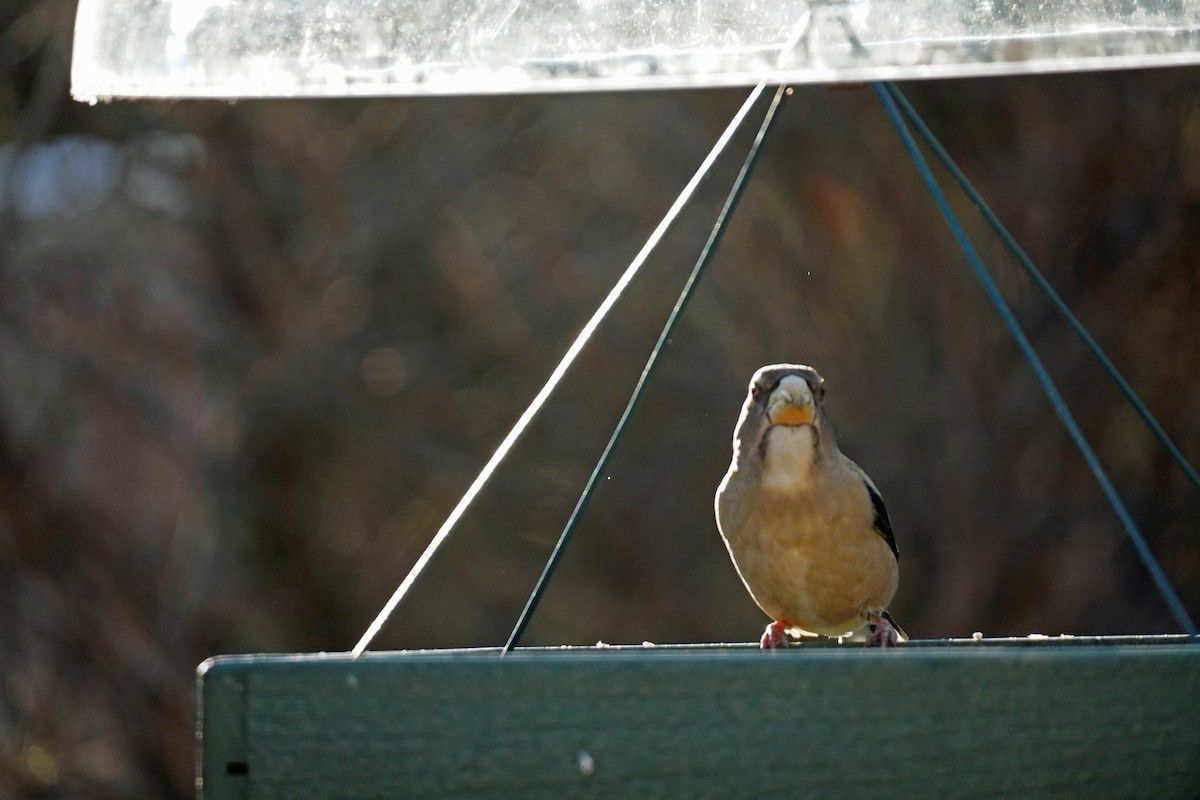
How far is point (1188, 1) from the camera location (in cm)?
205

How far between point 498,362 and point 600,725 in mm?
4438

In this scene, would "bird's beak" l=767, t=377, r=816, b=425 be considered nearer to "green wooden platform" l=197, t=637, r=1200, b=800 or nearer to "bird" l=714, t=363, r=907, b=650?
"bird" l=714, t=363, r=907, b=650

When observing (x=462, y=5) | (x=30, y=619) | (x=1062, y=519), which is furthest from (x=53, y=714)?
(x=462, y=5)

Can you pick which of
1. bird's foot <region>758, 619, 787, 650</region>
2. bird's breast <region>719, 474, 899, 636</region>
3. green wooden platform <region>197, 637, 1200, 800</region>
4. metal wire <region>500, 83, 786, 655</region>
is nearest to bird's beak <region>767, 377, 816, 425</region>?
bird's breast <region>719, 474, 899, 636</region>

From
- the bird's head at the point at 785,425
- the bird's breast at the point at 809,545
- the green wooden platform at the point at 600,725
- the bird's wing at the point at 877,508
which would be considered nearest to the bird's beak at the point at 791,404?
the bird's head at the point at 785,425

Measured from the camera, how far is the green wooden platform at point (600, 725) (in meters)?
1.45

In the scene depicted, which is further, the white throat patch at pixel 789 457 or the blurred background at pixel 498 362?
the blurred background at pixel 498 362

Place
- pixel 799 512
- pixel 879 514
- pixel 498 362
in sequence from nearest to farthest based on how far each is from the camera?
1. pixel 799 512
2. pixel 879 514
3. pixel 498 362

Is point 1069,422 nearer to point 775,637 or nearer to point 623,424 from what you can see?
point 623,424

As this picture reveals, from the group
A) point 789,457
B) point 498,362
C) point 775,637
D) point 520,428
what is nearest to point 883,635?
point 775,637

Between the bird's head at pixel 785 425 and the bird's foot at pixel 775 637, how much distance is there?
294 mm

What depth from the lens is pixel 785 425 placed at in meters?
2.56

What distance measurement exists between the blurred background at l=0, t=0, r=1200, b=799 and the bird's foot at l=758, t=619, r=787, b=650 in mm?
2498

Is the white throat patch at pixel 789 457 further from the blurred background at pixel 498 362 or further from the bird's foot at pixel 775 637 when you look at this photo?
→ the blurred background at pixel 498 362
